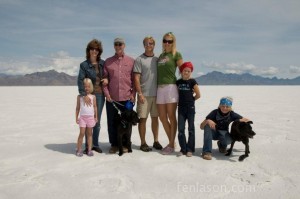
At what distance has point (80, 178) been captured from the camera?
170 inches

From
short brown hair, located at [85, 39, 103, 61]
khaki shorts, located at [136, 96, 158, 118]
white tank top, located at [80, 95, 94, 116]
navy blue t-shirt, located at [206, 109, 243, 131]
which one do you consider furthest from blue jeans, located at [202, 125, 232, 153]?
short brown hair, located at [85, 39, 103, 61]

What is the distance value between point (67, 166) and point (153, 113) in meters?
2.01

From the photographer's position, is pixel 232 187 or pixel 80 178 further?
pixel 80 178

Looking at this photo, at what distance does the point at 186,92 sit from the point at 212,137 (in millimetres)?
1104

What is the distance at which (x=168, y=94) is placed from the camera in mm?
5609

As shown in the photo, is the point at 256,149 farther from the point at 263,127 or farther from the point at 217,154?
the point at 263,127

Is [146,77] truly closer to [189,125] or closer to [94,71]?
[94,71]

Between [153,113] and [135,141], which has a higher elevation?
[153,113]

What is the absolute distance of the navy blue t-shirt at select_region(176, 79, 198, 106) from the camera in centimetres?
545

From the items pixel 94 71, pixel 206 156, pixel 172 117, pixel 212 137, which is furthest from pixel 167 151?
pixel 94 71

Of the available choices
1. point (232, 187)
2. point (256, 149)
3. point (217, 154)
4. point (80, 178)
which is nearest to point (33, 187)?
point (80, 178)

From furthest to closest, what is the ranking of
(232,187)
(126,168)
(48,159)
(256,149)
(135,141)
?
(135,141)
(256,149)
(48,159)
(126,168)
(232,187)

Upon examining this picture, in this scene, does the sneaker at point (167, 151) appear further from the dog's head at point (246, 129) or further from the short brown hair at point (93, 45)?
the short brown hair at point (93, 45)

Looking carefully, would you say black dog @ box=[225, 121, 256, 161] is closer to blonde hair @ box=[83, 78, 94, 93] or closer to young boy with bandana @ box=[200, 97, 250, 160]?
young boy with bandana @ box=[200, 97, 250, 160]
